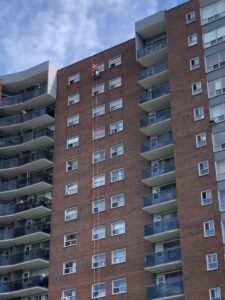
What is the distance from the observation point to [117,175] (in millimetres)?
59594

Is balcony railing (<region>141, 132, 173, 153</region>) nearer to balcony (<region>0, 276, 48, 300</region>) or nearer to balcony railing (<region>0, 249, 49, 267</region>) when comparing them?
balcony railing (<region>0, 249, 49, 267</region>)

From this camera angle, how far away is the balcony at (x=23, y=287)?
58406 mm

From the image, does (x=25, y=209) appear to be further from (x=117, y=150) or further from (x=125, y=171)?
(x=125, y=171)

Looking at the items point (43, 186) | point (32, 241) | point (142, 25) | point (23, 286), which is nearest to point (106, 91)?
point (142, 25)

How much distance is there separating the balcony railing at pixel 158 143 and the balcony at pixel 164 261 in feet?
34.9

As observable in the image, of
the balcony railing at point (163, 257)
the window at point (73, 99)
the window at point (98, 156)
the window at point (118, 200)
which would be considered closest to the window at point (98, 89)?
the window at point (73, 99)

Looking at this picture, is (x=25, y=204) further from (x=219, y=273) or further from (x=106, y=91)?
(x=219, y=273)

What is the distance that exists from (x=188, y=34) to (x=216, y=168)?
15.3 metres

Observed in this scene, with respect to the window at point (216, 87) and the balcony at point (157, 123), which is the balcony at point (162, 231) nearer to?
the balcony at point (157, 123)

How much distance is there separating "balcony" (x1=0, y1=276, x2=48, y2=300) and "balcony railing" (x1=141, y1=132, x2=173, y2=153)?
15.9 metres

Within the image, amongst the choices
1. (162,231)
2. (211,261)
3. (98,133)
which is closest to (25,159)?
(98,133)

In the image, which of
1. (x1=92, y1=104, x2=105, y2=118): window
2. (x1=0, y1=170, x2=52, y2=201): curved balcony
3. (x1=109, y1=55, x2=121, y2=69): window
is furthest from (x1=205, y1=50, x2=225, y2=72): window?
(x1=0, y1=170, x2=52, y2=201): curved balcony

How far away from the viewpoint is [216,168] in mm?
51781

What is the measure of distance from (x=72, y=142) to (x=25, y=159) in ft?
20.1
